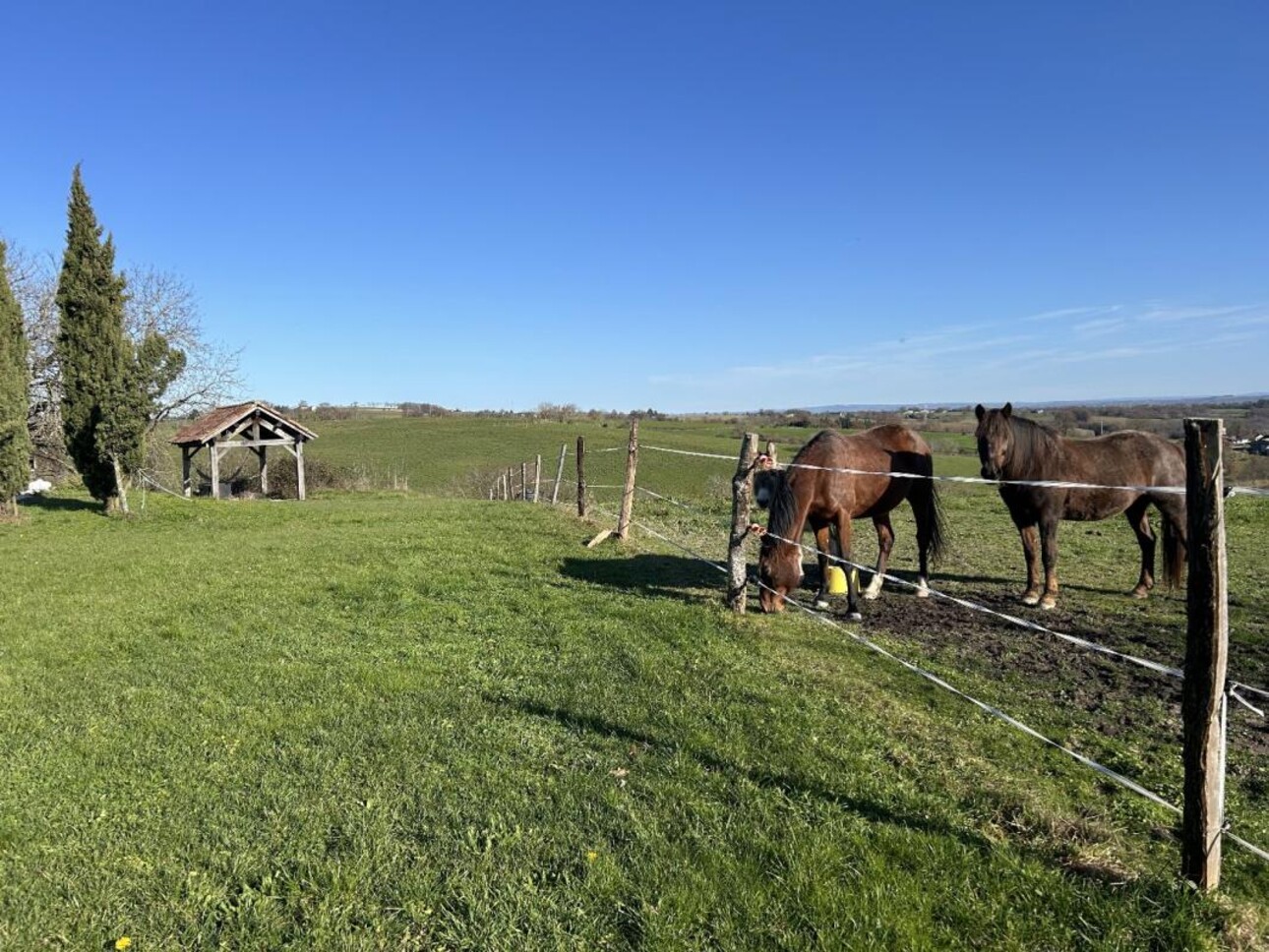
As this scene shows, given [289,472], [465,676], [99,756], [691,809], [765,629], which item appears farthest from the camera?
[289,472]

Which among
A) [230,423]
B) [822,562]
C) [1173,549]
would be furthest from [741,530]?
[230,423]

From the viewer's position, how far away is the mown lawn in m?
2.63

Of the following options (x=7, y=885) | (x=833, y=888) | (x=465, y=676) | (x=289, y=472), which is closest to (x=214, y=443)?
(x=289, y=472)

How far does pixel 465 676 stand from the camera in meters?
5.35

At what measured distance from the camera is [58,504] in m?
18.8

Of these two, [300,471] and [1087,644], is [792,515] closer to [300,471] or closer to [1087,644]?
[1087,644]

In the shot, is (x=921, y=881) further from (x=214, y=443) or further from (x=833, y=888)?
(x=214, y=443)

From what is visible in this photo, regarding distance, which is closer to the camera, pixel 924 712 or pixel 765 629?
pixel 924 712

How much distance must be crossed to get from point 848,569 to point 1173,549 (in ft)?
12.7

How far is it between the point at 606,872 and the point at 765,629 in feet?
12.0

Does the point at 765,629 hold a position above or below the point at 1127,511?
below

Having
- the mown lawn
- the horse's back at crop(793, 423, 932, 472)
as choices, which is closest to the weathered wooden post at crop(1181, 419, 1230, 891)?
the mown lawn

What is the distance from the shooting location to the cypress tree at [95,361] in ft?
54.4

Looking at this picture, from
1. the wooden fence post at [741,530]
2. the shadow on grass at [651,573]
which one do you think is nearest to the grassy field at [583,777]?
the shadow on grass at [651,573]
